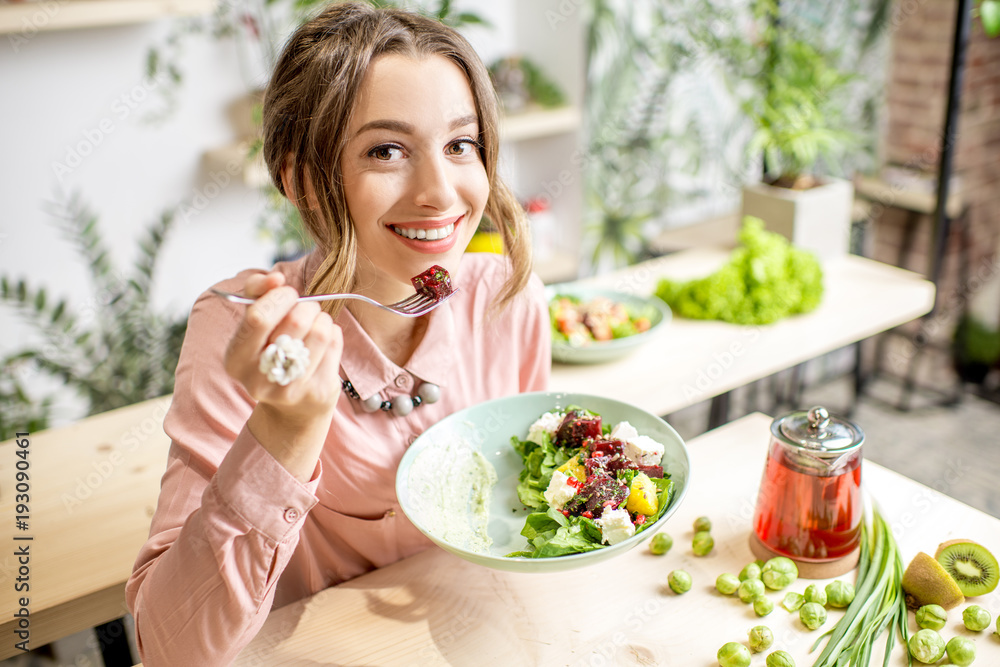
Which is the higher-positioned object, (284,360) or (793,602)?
(284,360)

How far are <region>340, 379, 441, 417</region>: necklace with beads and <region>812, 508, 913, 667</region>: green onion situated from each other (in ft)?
2.05

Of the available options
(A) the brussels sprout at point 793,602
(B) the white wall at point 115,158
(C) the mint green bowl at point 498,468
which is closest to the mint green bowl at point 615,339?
(C) the mint green bowl at point 498,468

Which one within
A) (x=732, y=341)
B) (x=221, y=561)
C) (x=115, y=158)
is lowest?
(x=732, y=341)

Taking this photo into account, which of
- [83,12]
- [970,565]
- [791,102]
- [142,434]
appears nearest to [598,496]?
[970,565]

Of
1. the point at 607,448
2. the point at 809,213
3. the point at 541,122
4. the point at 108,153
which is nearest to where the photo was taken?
the point at 607,448

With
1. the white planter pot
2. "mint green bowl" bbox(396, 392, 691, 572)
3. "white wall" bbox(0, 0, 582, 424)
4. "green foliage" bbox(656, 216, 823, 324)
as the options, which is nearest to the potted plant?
the white planter pot

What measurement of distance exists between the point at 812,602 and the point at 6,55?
274 cm

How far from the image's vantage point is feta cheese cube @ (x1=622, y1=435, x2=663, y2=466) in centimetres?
107

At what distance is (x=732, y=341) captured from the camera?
197 centimetres

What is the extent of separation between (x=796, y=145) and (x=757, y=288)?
2.17 ft

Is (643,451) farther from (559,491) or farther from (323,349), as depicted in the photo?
(323,349)

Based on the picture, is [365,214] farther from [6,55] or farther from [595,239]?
[595,239]

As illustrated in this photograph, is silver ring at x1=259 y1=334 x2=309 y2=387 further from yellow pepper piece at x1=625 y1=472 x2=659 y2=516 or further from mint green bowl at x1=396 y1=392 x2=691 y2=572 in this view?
yellow pepper piece at x1=625 y1=472 x2=659 y2=516

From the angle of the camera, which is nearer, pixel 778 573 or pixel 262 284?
pixel 262 284
